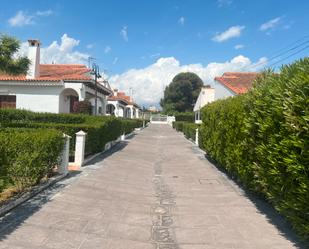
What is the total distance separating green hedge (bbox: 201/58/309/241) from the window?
60.1 ft

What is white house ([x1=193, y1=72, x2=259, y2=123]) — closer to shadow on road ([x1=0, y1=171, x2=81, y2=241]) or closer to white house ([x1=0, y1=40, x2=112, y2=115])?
white house ([x1=0, y1=40, x2=112, y2=115])

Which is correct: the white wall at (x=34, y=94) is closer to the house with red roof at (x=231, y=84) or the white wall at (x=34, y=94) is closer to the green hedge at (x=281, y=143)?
the house with red roof at (x=231, y=84)

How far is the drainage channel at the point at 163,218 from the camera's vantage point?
5.38 m

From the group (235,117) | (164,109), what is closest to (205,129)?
(235,117)

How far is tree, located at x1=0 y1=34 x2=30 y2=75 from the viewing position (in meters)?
18.1

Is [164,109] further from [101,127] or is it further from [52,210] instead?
[52,210]

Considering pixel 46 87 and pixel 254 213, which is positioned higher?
pixel 46 87

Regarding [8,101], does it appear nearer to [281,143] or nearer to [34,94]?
[34,94]

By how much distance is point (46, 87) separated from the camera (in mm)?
23234

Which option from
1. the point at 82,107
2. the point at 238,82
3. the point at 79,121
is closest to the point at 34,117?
the point at 79,121

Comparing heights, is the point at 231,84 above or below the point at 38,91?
above

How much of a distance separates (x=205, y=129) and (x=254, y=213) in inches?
370

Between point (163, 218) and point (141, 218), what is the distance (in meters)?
0.42

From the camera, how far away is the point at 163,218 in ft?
21.9
